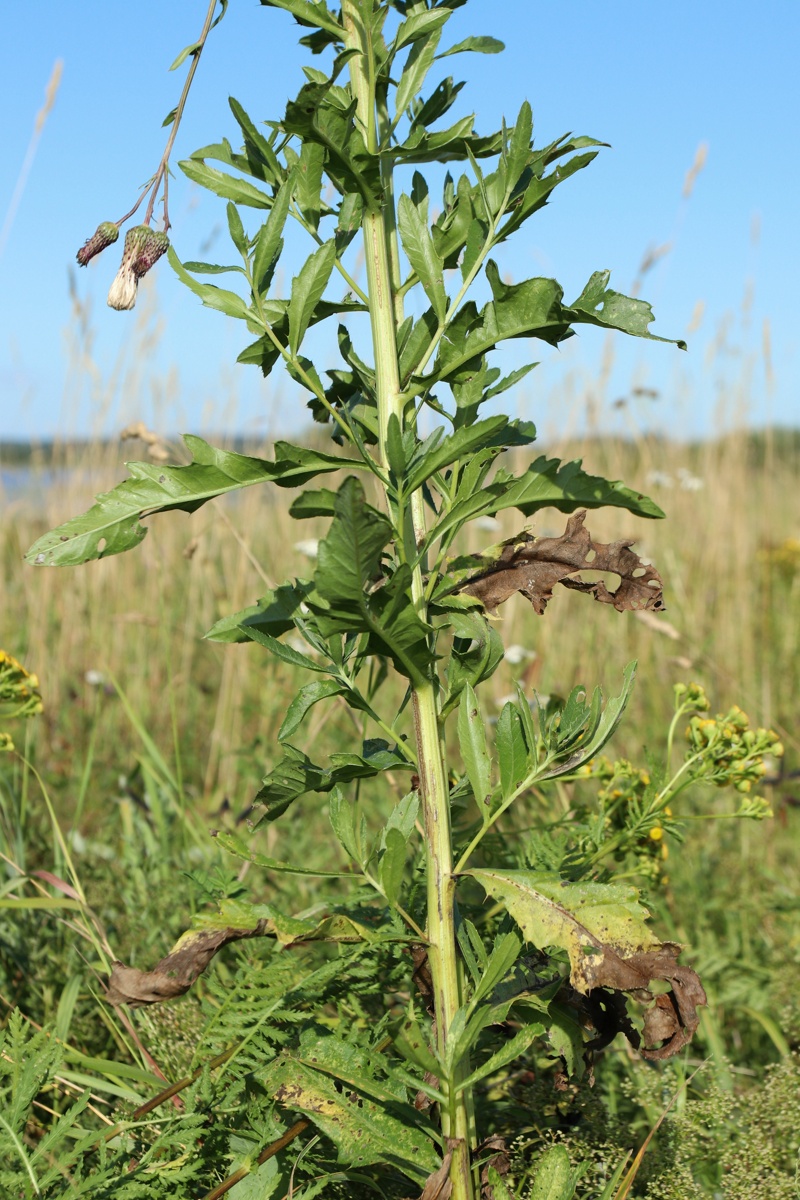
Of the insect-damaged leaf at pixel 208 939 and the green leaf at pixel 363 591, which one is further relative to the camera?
the insect-damaged leaf at pixel 208 939

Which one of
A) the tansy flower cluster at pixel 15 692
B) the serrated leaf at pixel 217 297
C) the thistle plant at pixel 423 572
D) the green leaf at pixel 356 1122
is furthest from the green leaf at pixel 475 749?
the tansy flower cluster at pixel 15 692

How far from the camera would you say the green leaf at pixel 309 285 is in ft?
2.90

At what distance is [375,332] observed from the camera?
939mm

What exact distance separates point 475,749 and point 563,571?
0.19 metres

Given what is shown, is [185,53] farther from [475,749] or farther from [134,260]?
[475,749]

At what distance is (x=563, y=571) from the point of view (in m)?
0.93

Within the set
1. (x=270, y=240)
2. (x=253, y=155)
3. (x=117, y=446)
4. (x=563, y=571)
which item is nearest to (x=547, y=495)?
(x=563, y=571)

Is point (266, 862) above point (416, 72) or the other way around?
the other way around

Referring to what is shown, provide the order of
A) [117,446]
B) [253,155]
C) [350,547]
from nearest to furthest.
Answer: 1. [350,547]
2. [253,155]
3. [117,446]

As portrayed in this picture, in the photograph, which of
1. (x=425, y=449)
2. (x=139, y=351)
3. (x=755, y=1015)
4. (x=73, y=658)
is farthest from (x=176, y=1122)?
(x=139, y=351)

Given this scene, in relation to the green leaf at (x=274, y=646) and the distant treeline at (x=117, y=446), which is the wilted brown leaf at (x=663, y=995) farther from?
the distant treeline at (x=117, y=446)

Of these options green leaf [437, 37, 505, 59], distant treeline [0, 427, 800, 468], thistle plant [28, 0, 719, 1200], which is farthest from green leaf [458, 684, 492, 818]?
distant treeline [0, 427, 800, 468]

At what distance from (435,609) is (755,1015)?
0.99 metres

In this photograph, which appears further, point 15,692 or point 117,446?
point 117,446
